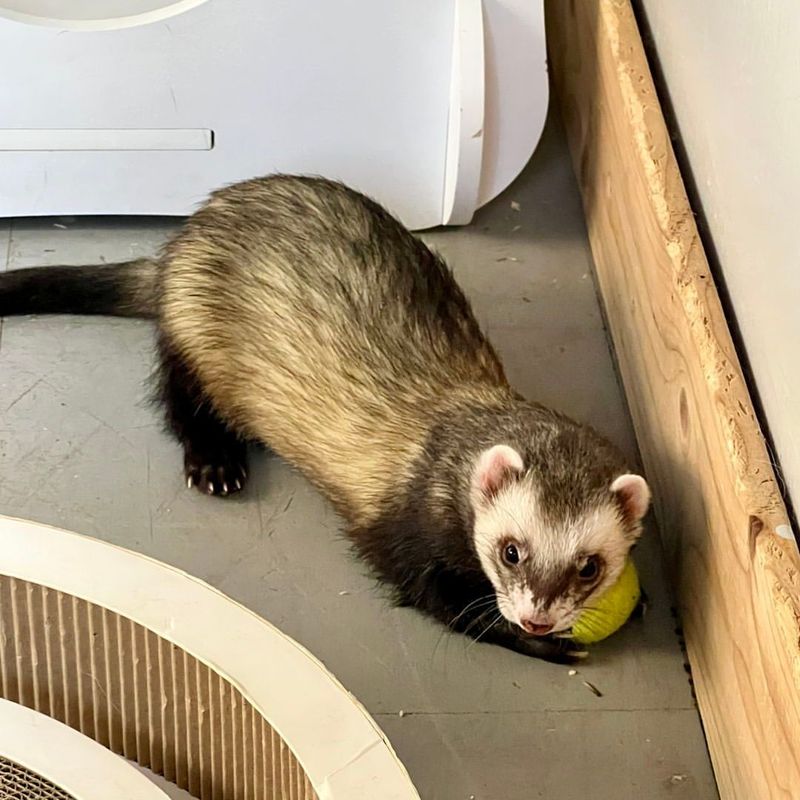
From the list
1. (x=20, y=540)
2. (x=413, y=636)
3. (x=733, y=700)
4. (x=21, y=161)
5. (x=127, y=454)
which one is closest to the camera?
(x=20, y=540)

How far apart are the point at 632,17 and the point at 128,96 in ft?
1.99

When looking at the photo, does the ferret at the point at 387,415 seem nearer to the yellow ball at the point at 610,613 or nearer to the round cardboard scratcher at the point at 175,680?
the yellow ball at the point at 610,613

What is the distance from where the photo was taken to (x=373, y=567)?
1290 millimetres

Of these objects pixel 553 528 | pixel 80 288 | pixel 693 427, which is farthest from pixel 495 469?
pixel 80 288

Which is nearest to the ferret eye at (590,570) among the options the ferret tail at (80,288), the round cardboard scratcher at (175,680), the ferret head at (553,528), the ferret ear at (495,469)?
the ferret head at (553,528)

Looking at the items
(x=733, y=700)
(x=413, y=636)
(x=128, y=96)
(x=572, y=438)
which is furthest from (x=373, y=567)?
(x=128, y=96)

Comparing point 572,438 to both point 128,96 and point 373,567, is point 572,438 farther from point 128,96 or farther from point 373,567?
point 128,96

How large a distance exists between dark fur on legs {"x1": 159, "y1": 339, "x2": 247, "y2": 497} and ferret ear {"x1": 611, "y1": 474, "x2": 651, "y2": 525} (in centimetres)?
46

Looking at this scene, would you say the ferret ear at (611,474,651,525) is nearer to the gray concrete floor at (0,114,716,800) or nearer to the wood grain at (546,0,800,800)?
the wood grain at (546,0,800,800)

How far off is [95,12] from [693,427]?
2.77ft

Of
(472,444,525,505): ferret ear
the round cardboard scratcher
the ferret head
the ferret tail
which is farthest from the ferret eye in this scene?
the ferret tail

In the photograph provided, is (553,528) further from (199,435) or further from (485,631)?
(199,435)

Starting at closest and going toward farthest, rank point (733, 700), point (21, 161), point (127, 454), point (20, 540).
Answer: point (20, 540) → point (733, 700) → point (127, 454) → point (21, 161)

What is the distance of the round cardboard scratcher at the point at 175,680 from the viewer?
0.78m
